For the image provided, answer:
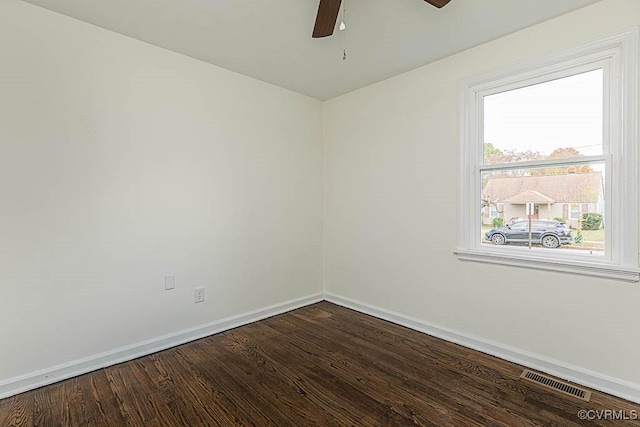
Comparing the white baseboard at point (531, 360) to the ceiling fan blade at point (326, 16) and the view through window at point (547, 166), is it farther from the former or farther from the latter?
the ceiling fan blade at point (326, 16)

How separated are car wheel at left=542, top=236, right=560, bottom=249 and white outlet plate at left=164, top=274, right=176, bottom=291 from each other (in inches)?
117

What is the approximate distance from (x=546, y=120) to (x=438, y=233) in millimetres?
1187

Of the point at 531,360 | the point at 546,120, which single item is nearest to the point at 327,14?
the point at 546,120

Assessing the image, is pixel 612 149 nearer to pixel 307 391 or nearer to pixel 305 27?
pixel 305 27

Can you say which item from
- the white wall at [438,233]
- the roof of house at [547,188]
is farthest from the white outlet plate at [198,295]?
the roof of house at [547,188]

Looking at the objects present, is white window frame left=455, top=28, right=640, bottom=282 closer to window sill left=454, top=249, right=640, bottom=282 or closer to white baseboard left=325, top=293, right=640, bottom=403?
window sill left=454, top=249, right=640, bottom=282

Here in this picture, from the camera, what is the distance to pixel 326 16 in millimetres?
1758

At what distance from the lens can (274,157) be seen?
3.43 metres

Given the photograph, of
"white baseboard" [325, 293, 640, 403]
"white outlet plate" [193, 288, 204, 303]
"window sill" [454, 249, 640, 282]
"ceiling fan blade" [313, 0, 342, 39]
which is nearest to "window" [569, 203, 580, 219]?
"window sill" [454, 249, 640, 282]

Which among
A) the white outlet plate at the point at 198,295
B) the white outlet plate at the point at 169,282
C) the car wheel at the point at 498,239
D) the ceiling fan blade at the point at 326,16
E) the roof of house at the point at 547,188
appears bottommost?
the white outlet plate at the point at 198,295

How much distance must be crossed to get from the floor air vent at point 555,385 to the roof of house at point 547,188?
1.24 m

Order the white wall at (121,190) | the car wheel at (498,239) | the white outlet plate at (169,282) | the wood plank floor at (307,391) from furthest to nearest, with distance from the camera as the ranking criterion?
the white outlet plate at (169,282) < the car wheel at (498,239) < the white wall at (121,190) < the wood plank floor at (307,391)

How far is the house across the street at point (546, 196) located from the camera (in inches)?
84.2

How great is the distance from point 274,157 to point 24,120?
199 centimetres
